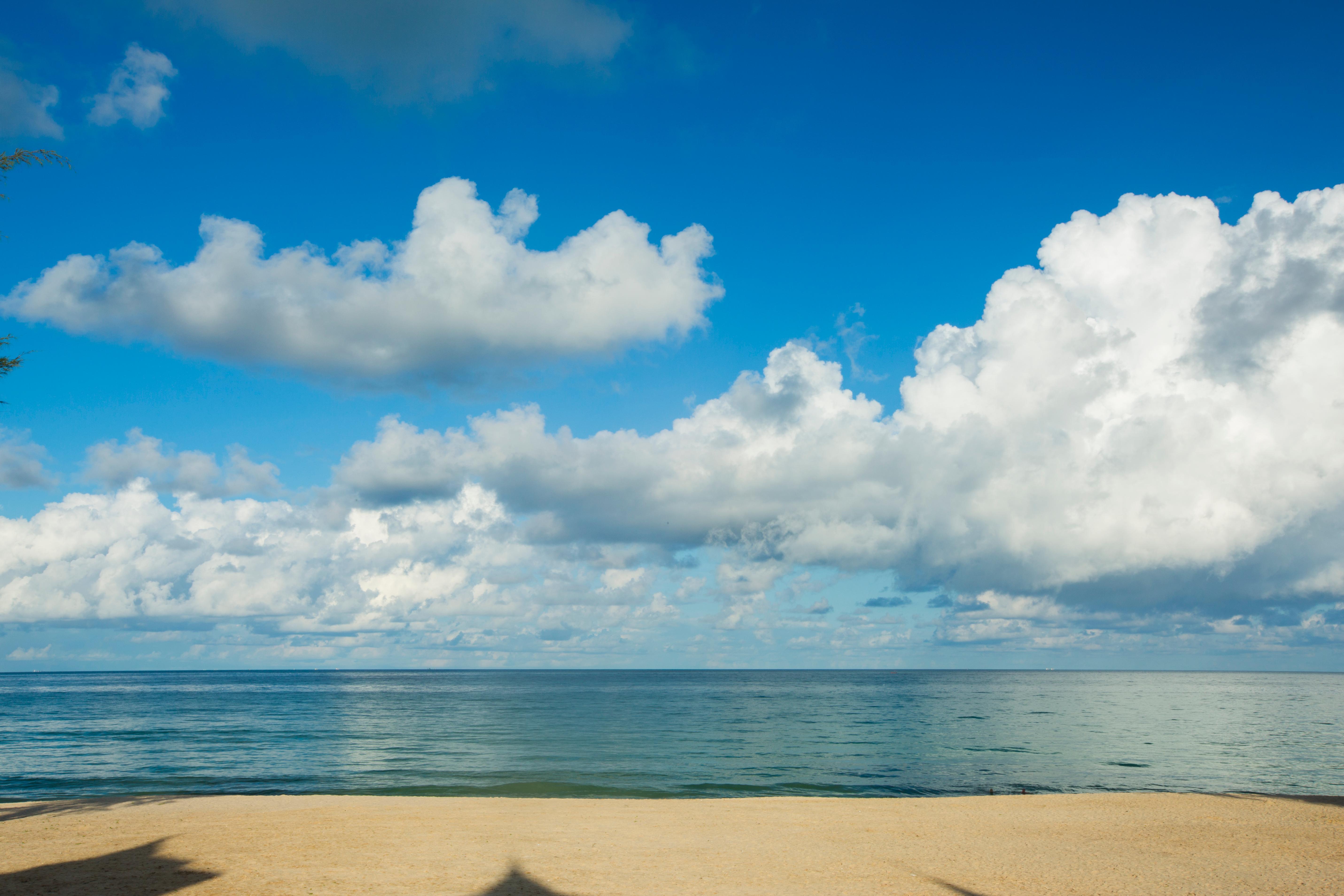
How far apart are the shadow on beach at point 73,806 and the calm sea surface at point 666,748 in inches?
174

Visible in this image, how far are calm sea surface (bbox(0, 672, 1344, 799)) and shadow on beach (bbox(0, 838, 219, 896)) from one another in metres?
16.4

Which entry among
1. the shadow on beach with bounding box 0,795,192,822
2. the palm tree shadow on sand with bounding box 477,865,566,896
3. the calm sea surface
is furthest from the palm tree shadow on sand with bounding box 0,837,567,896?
the calm sea surface

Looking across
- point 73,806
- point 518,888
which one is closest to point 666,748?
point 73,806

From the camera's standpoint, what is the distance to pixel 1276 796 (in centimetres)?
2720

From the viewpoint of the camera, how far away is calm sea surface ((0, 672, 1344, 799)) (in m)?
33.7

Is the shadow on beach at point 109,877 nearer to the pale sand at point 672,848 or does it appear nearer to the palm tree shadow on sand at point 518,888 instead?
the pale sand at point 672,848

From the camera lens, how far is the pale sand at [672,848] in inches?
578

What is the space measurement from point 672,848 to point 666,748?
30198mm

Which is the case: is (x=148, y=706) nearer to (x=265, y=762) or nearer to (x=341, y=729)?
(x=341, y=729)

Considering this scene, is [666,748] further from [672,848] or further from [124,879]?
[124,879]

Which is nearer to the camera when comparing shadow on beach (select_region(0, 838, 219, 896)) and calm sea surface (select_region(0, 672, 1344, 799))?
shadow on beach (select_region(0, 838, 219, 896))

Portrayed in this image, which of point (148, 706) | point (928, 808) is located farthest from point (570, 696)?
point (928, 808)

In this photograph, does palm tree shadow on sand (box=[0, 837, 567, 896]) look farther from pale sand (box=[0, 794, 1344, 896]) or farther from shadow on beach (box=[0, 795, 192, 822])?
shadow on beach (box=[0, 795, 192, 822])

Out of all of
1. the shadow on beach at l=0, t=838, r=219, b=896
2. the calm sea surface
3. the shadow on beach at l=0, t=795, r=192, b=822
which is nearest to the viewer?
the shadow on beach at l=0, t=838, r=219, b=896
